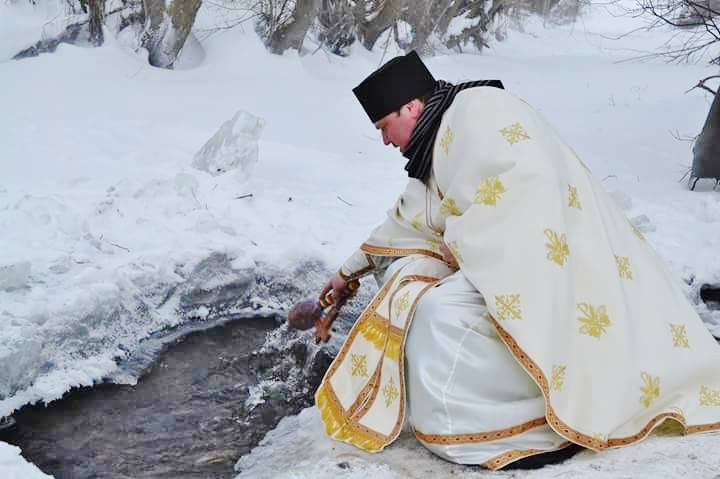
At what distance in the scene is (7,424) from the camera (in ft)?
9.64

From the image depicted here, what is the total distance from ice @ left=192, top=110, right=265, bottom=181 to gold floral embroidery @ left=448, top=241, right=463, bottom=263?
9.19ft

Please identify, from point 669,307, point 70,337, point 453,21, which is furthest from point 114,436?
point 453,21

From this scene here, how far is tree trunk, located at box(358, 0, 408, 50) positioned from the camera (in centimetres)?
1084

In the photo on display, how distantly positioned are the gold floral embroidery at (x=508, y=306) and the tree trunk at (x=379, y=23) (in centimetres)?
916

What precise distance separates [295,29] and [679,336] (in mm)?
7088

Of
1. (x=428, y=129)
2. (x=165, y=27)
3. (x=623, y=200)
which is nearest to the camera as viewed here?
(x=428, y=129)

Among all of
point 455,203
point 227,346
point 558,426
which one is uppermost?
point 455,203

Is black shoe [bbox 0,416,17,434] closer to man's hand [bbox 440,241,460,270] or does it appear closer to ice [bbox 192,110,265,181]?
man's hand [bbox 440,241,460,270]

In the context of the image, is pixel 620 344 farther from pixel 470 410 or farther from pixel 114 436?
pixel 114 436

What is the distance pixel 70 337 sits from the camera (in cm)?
339

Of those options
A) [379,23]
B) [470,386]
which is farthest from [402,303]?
[379,23]

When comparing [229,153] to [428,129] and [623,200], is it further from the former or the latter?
[623,200]

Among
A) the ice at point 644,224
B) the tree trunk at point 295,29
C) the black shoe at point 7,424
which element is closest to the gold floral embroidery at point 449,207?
the black shoe at point 7,424

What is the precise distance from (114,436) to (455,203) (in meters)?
1.59
